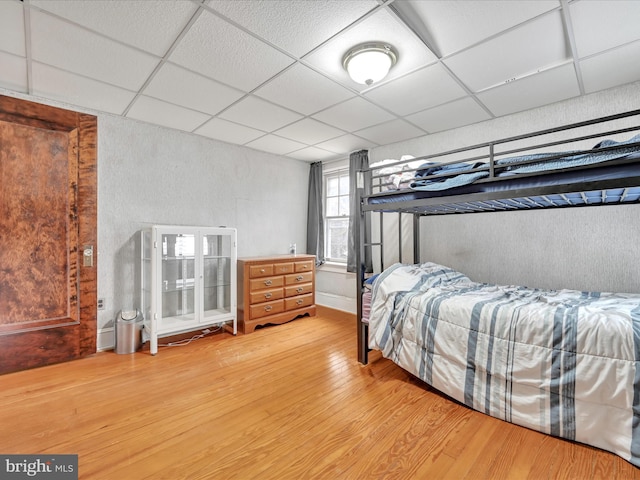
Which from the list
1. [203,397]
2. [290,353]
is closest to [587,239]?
[290,353]

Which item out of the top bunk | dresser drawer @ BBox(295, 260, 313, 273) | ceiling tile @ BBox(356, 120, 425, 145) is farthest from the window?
the top bunk

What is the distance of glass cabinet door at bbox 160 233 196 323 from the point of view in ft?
10.2

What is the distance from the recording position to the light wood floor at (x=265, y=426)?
1.44 meters

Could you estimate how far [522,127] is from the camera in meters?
2.88

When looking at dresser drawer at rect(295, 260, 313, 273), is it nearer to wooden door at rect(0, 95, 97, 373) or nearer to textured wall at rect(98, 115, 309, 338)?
textured wall at rect(98, 115, 309, 338)

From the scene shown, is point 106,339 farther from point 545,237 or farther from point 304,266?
point 545,237

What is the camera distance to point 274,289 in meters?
3.79

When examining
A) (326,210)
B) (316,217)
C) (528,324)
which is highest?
(326,210)

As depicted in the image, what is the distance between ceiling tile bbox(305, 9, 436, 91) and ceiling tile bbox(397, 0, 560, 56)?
0.10m

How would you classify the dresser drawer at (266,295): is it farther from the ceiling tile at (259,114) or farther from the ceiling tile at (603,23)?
the ceiling tile at (603,23)

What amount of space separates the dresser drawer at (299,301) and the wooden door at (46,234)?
209 cm

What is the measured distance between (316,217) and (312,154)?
39.0 inches

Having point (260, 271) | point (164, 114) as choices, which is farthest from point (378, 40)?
point (260, 271)

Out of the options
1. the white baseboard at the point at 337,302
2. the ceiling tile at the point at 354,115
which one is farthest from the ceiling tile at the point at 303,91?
the white baseboard at the point at 337,302
